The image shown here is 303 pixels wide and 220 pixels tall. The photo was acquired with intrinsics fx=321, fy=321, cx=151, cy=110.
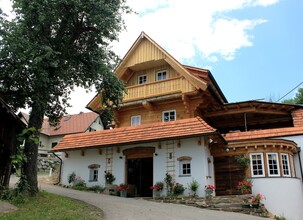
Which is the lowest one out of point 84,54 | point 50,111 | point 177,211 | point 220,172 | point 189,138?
point 177,211

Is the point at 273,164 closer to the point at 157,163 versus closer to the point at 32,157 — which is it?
the point at 157,163

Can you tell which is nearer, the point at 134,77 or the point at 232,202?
the point at 232,202

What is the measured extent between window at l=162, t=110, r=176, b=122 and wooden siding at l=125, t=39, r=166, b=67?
3.86 m

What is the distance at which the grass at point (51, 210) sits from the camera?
9856 mm

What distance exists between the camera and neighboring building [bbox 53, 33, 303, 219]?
16953 millimetres

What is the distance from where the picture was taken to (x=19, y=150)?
1256 cm

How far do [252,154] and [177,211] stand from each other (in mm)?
6625

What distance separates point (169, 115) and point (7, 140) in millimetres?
12375

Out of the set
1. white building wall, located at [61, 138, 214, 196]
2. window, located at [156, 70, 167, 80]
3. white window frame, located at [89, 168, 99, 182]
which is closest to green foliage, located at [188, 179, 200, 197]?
white building wall, located at [61, 138, 214, 196]

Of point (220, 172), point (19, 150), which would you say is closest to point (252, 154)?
point (220, 172)

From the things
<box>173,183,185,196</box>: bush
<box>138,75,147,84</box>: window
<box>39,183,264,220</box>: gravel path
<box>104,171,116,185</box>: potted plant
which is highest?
<box>138,75,147,84</box>: window

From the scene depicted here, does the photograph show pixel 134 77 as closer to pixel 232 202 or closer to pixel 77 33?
pixel 77 33

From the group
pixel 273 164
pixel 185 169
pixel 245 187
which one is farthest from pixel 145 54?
pixel 245 187

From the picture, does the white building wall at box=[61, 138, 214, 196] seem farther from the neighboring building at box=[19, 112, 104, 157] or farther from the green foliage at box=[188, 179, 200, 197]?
the neighboring building at box=[19, 112, 104, 157]
